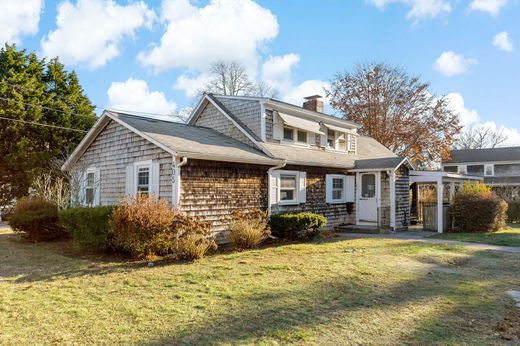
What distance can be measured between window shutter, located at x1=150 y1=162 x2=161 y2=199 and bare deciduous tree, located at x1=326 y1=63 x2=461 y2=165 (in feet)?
83.8

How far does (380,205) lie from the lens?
1691cm

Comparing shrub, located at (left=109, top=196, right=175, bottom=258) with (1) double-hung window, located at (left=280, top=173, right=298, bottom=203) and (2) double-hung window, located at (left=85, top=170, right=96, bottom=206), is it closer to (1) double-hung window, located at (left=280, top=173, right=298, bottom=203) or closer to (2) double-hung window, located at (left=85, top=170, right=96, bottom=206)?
(2) double-hung window, located at (left=85, top=170, right=96, bottom=206)

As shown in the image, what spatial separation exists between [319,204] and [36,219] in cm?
1069

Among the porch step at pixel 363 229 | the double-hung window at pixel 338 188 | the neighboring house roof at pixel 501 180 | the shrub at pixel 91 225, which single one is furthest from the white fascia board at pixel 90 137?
the neighboring house roof at pixel 501 180

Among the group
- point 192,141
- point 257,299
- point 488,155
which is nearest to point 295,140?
point 192,141

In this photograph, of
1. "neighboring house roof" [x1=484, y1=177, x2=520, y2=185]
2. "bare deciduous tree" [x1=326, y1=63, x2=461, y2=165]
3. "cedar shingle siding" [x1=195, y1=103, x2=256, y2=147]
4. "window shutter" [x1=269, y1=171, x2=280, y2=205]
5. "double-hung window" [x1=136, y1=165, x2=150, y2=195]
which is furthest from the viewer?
"neighboring house roof" [x1=484, y1=177, x2=520, y2=185]

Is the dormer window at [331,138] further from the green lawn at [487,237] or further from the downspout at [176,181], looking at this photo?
the downspout at [176,181]

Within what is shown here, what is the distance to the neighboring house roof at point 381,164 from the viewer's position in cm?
1661

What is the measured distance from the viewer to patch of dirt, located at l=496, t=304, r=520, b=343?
488 centimetres

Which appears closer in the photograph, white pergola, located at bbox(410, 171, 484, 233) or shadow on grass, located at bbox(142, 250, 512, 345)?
shadow on grass, located at bbox(142, 250, 512, 345)

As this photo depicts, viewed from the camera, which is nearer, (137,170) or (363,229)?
(137,170)

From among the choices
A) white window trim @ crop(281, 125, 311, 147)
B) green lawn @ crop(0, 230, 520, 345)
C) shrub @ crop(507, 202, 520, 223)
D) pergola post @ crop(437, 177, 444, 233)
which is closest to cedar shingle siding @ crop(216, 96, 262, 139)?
white window trim @ crop(281, 125, 311, 147)

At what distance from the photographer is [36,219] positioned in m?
12.8

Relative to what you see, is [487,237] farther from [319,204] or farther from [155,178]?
[155,178]
